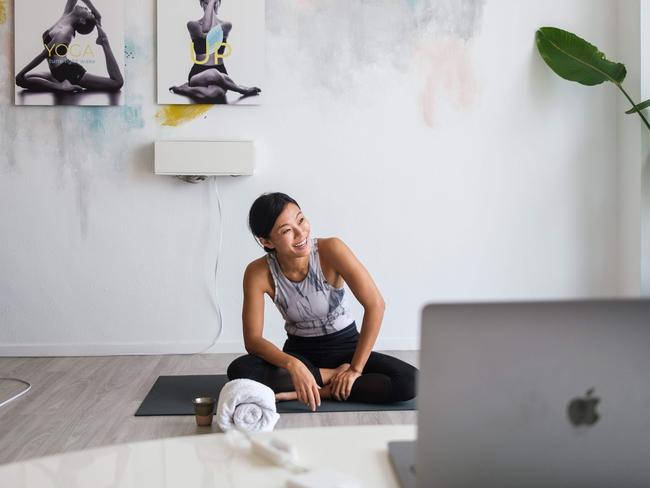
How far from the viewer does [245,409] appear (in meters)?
2.37

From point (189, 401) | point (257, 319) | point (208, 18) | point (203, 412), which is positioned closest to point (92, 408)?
point (189, 401)

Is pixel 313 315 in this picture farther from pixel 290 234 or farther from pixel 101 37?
pixel 101 37

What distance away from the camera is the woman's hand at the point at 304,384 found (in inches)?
97.5

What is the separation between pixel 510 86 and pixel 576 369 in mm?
3433

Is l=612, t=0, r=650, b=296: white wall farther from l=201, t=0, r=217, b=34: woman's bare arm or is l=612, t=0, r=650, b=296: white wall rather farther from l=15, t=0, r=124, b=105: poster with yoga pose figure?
l=15, t=0, r=124, b=105: poster with yoga pose figure

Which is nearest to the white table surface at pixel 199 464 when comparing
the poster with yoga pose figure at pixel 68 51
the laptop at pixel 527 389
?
the laptop at pixel 527 389

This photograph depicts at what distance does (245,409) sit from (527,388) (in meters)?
1.74

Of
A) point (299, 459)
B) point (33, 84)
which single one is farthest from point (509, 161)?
point (299, 459)

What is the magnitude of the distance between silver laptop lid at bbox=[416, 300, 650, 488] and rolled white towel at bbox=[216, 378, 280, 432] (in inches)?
65.3

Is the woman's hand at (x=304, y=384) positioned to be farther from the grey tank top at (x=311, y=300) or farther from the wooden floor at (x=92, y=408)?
the grey tank top at (x=311, y=300)

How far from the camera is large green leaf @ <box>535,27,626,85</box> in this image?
3641 mm

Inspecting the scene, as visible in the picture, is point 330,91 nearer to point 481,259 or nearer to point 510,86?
point 510,86

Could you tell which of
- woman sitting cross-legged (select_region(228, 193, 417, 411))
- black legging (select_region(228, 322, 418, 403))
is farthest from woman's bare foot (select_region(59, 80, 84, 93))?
black legging (select_region(228, 322, 418, 403))

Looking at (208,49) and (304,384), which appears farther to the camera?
(208,49)
